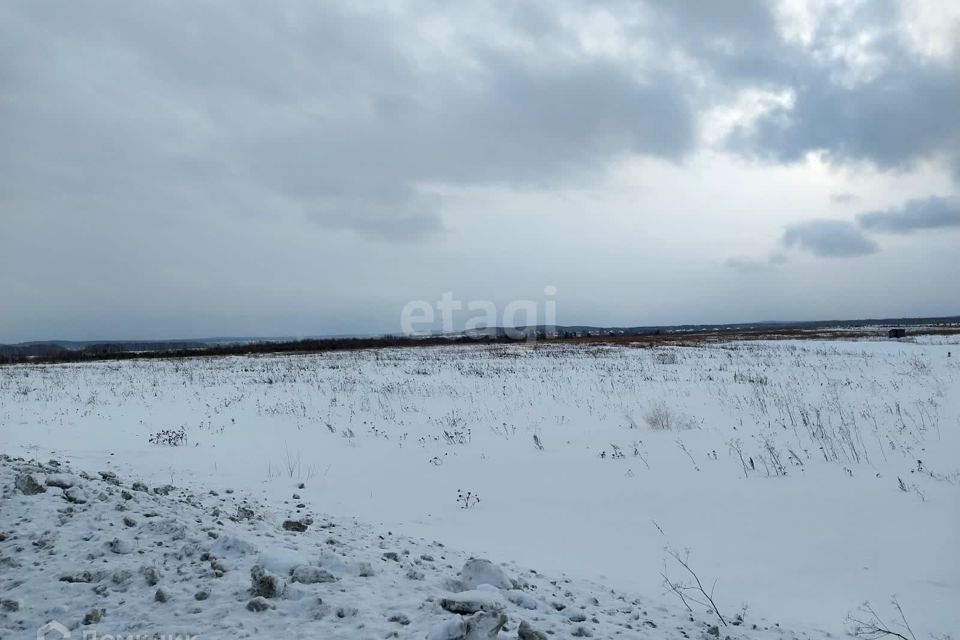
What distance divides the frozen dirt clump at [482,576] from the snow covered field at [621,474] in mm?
284

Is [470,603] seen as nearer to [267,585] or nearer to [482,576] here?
[482,576]

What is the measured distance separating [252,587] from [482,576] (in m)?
1.49

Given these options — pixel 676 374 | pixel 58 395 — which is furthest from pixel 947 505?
pixel 58 395

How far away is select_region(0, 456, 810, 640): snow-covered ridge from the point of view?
9.51 feet

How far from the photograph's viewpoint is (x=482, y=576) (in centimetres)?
370

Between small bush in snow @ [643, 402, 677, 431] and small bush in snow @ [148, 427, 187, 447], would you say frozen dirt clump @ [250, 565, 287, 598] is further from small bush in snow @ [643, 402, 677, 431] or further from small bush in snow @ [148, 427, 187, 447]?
small bush in snow @ [643, 402, 677, 431]

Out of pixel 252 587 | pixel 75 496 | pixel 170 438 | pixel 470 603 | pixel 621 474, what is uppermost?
pixel 75 496

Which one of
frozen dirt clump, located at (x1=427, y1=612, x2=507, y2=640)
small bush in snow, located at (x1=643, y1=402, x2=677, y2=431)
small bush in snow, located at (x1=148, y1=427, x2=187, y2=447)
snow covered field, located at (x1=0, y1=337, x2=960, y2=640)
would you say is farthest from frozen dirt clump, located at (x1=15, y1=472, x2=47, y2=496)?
small bush in snow, located at (x1=643, y1=402, x2=677, y2=431)

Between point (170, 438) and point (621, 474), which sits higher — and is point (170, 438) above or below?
above

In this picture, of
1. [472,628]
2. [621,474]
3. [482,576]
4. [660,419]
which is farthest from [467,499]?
[660,419]

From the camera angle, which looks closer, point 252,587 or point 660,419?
→ point 252,587

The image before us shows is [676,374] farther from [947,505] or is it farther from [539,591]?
[539,591]

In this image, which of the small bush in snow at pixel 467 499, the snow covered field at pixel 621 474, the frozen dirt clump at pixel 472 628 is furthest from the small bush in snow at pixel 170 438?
the frozen dirt clump at pixel 472 628

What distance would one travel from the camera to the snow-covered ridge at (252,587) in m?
2.90
